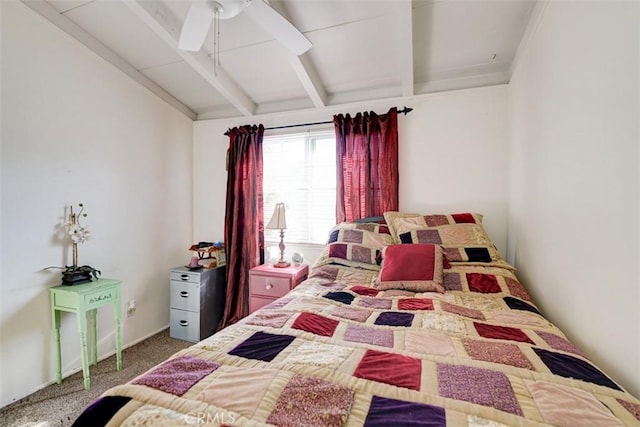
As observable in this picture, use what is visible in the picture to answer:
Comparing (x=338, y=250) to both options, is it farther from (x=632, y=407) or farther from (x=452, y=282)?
(x=632, y=407)

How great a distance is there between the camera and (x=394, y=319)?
1.25 m

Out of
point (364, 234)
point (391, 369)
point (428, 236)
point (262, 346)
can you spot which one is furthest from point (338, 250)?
point (391, 369)

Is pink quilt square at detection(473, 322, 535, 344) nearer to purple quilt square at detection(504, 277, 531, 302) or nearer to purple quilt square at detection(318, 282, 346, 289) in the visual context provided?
purple quilt square at detection(504, 277, 531, 302)

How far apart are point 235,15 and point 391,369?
1.77 metres

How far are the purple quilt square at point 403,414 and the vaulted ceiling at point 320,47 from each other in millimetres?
1963

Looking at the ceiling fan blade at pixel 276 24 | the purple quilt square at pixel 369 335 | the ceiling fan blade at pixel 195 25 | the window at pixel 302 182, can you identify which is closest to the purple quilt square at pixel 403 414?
the purple quilt square at pixel 369 335

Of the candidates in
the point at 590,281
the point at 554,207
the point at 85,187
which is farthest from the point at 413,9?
the point at 85,187

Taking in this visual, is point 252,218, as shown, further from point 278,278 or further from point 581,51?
point 581,51

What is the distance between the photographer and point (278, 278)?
244cm

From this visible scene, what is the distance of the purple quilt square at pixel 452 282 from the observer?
5.50ft

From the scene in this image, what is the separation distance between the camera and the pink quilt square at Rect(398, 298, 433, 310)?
54.4 inches

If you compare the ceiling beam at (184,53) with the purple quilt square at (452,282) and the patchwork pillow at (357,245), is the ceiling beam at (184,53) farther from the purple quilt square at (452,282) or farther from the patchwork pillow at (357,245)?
the purple quilt square at (452,282)

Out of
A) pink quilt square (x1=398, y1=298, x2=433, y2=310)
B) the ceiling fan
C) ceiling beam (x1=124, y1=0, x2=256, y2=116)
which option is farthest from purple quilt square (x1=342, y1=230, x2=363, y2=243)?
ceiling beam (x1=124, y1=0, x2=256, y2=116)

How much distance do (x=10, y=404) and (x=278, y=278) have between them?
180 cm
